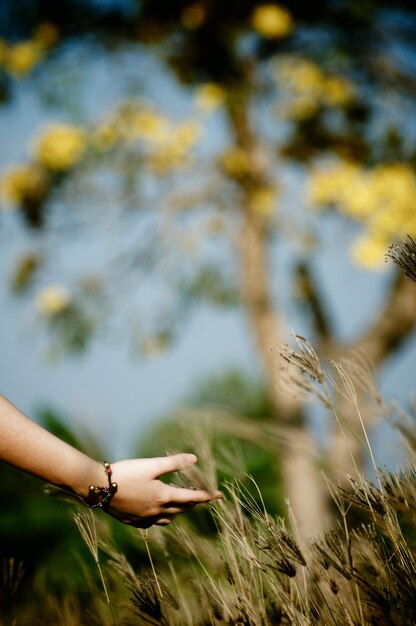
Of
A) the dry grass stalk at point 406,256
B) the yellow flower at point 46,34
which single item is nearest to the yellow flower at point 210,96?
the yellow flower at point 46,34

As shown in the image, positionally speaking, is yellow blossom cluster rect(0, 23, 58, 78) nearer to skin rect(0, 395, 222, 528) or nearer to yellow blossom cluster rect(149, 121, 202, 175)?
yellow blossom cluster rect(149, 121, 202, 175)

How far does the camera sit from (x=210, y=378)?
1602cm

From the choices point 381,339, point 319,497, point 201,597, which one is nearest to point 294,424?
point 319,497

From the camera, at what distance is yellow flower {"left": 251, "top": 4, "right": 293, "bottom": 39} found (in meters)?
3.57

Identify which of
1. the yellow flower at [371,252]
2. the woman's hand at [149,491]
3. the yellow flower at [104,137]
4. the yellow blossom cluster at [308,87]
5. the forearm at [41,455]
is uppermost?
the yellow flower at [104,137]

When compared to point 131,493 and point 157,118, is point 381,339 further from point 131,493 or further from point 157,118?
point 131,493

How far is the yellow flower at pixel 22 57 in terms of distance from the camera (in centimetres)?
395

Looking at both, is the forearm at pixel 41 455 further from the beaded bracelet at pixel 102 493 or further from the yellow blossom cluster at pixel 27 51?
the yellow blossom cluster at pixel 27 51

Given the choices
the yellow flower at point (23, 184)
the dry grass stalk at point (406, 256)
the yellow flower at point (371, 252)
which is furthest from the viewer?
the yellow flower at point (23, 184)

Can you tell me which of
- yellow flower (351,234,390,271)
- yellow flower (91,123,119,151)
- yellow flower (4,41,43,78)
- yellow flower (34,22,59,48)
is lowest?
yellow flower (351,234,390,271)

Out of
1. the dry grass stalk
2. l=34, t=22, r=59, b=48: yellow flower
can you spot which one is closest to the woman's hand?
the dry grass stalk

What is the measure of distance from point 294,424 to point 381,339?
1.31 metres

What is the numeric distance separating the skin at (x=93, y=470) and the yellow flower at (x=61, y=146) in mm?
3667

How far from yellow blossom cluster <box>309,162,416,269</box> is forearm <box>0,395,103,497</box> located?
2.80 metres
